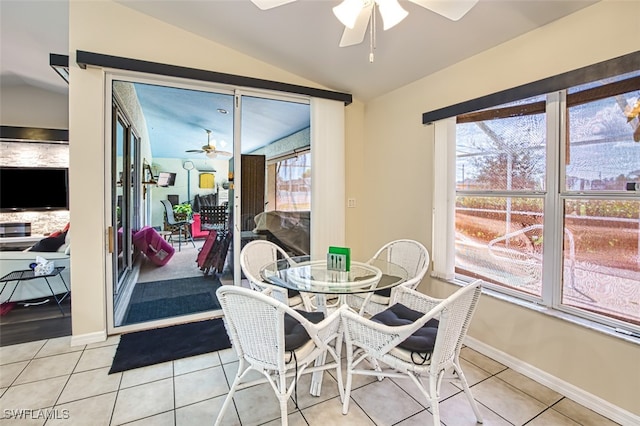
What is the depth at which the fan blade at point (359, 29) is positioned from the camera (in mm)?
1750

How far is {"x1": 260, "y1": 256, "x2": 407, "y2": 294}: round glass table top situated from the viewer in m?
2.01

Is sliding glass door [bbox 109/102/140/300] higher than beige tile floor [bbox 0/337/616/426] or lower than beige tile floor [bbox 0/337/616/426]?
higher

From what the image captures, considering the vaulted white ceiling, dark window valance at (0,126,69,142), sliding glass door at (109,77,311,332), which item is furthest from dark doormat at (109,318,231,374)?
dark window valance at (0,126,69,142)

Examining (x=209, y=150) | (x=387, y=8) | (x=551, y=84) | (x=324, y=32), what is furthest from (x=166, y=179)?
(x=551, y=84)

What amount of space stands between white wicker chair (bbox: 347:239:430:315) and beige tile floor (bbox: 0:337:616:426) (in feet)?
1.89

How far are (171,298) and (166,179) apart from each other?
127 centimetres

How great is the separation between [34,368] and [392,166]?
353 cm

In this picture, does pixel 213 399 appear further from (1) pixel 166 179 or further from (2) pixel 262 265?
(1) pixel 166 179

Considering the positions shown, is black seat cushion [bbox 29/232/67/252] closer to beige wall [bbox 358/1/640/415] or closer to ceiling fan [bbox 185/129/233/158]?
ceiling fan [bbox 185/129/233/158]

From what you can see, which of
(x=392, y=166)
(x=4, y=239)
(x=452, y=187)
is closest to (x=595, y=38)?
(x=452, y=187)

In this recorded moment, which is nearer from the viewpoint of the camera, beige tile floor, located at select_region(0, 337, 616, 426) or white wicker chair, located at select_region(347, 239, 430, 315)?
beige tile floor, located at select_region(0, 337, 616, 426)

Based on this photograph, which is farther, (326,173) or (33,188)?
(33,188)

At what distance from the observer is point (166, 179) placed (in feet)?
11.2

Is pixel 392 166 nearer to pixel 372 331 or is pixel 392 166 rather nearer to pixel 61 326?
pixel 372 331
